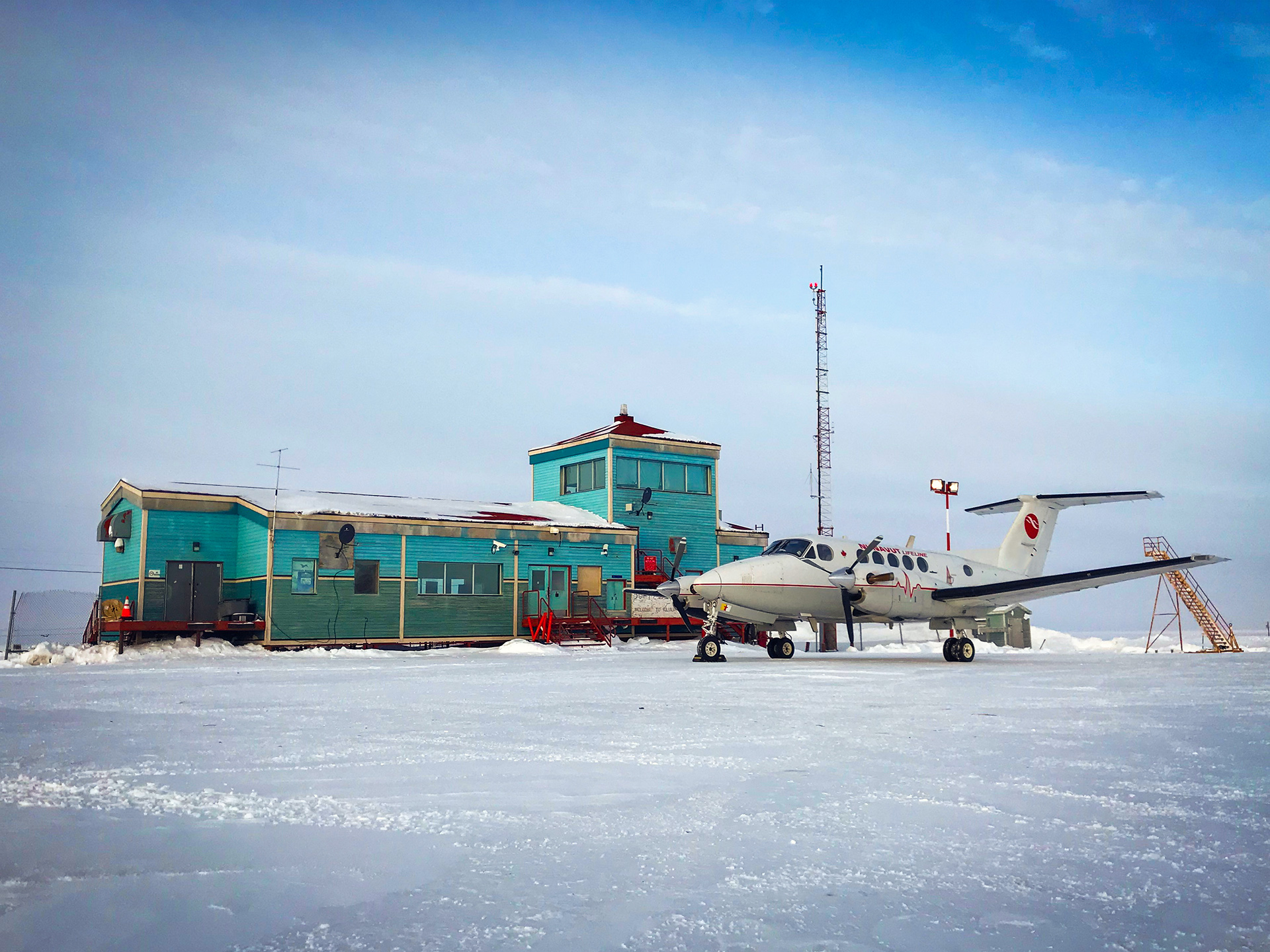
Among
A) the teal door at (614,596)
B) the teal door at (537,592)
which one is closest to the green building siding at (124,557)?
the teal door at (537,592)

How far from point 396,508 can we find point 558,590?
628 cm

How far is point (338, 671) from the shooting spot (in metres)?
18.2

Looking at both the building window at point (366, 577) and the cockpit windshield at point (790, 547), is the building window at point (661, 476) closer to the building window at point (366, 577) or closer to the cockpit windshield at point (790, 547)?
the building window at point (366, 577)

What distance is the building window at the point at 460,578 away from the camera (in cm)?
3095

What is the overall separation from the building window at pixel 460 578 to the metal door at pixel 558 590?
1.87m

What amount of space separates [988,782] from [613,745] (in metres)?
2.89

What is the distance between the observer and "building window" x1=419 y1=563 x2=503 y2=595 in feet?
102

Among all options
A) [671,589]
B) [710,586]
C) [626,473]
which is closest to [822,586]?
[710,586]

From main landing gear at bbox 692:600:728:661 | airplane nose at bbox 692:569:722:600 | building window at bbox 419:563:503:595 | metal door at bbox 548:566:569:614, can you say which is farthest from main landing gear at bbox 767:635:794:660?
building window at bbox 419:563:503:595

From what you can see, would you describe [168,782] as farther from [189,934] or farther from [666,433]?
[666,433]

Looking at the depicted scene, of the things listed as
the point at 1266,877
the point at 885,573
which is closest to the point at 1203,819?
the point at 1266,877

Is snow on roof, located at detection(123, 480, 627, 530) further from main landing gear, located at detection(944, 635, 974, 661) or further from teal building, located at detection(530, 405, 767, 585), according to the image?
main landing gear, located at detection(944, 635, 974, 661)

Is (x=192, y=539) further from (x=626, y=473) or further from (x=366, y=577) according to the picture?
(x=626, y=473)

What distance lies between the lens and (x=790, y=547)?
75.9 ft
